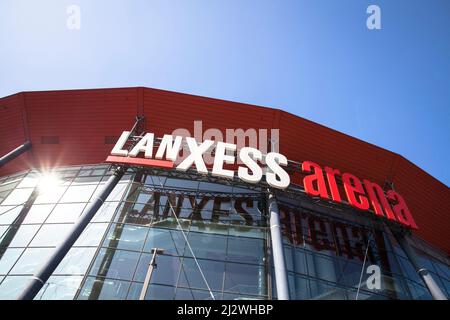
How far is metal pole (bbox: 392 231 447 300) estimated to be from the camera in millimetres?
15499

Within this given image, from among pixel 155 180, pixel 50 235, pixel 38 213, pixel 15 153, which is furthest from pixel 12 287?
pixel 15 153

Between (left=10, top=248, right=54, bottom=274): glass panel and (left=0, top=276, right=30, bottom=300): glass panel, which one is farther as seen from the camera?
(left=10, top=248, right=54, bottom=274): glass panel

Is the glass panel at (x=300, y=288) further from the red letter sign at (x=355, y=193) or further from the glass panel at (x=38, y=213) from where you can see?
the glass panel at (x=38, y=213)

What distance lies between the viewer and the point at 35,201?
2111 centimetres

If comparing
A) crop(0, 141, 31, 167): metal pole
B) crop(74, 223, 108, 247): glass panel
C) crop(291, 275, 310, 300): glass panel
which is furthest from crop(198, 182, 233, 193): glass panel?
crop(0, 141, 31, 167): metal pole

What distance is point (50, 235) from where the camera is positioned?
1794cm

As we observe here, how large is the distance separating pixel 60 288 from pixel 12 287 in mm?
2628

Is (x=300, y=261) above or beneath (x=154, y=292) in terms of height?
above

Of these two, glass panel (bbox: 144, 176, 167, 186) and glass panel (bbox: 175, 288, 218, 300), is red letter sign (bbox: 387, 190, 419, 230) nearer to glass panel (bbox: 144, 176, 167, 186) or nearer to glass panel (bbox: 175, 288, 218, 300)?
glass panel (bbox: 175, 288, 218, 300)

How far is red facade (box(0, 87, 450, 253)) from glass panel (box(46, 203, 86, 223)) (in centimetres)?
490

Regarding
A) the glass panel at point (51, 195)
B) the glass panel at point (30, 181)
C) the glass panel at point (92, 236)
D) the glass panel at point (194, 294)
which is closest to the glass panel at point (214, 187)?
the glass panel at point (92, 236)

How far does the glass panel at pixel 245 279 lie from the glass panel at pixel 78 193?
10716mm

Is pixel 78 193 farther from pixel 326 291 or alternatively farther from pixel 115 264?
pixel 326 291
